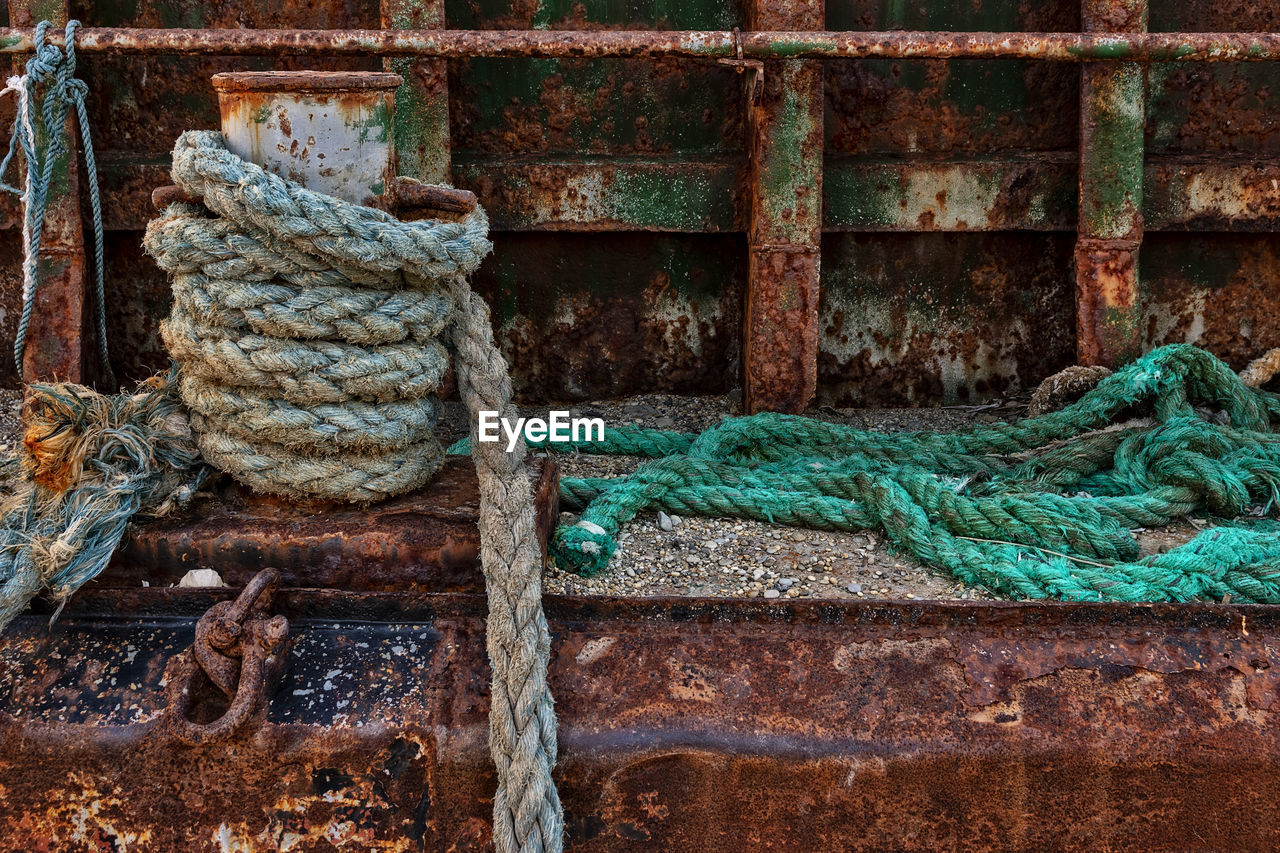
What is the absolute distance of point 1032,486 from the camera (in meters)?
2.20

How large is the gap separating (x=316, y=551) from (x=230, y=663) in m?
0.21

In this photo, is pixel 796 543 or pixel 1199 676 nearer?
pixel 1199 676

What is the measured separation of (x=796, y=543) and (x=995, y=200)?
1.16 metres

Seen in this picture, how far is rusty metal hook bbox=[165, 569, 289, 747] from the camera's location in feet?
4.32

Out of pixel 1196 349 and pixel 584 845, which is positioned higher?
pixel 1196 349

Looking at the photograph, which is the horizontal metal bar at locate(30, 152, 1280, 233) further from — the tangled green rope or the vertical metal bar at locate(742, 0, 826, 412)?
the tangled green rope

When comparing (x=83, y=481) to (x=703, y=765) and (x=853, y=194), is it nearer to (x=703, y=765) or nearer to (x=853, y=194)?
(x=703, y=765)

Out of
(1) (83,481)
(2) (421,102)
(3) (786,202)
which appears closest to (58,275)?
(2) (421,102)

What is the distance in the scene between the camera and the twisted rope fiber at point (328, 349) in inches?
55.1

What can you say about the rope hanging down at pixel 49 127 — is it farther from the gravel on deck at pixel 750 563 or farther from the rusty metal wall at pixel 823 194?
the gravel on deck at pixel 750 563

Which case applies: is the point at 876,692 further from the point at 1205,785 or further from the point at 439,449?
the point at 439,449

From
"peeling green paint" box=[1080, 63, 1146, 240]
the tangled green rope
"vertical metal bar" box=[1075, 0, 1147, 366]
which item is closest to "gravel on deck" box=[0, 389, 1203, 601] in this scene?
the tangled green rope

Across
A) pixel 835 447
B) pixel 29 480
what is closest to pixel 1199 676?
pixel 835 447

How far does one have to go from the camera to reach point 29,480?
→ 1.56 meters
